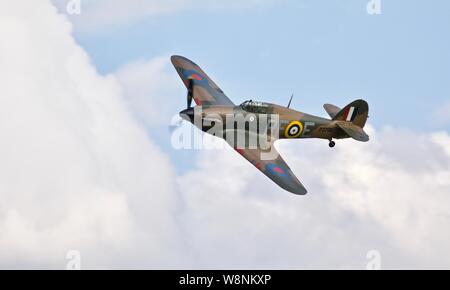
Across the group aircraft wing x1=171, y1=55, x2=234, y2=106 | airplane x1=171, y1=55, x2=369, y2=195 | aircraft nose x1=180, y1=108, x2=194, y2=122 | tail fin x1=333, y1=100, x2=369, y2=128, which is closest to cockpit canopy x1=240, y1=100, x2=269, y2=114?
airplane x1=171, y1=55, x2=369, y2=195

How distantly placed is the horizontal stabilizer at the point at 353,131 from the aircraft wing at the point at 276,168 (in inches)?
175

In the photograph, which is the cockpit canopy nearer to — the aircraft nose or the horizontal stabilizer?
the aircraft nose

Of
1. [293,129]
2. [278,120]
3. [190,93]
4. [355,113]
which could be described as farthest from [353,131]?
[190,93]


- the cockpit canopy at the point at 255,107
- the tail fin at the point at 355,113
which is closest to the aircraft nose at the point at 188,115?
the cockpit canopy at the point at 255,107

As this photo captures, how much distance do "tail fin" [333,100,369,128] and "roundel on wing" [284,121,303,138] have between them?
202 centimetres

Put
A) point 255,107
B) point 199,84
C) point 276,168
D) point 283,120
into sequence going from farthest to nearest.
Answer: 1. point 199,84
2. point 283,120
3. point 255,107
4. point 276,168

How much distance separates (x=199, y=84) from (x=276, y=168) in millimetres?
10140

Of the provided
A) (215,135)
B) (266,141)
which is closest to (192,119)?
(215,135)

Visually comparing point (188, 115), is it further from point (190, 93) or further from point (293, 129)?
point (293, 129)

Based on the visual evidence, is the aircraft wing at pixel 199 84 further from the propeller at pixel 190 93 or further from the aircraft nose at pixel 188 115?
the aircraft nose at pixel 188 115

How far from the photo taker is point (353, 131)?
3838 centimetres

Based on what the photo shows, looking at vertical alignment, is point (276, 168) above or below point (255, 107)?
below

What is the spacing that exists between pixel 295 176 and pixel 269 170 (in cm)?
127

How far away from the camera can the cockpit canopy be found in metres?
37.5
